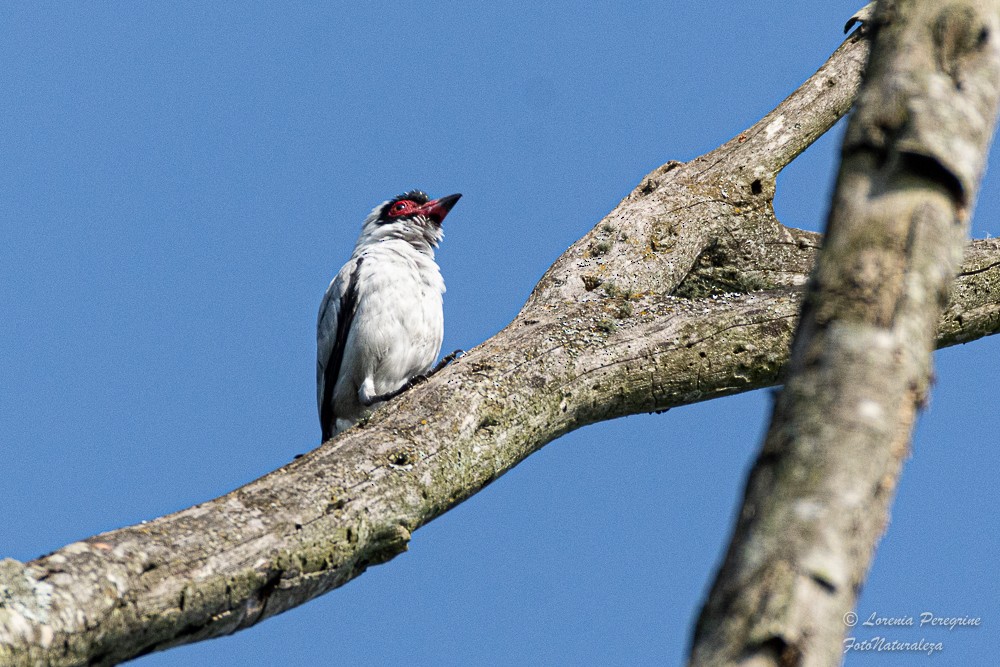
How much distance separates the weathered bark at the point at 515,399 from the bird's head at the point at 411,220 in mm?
2949

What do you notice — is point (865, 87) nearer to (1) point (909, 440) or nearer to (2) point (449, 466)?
(1) point (909, 440)

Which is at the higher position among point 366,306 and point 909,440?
point 366,306

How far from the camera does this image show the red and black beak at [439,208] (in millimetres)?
8594

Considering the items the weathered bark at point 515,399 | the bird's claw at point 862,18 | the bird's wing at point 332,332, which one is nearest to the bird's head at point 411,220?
the bird's wing at point 332,332

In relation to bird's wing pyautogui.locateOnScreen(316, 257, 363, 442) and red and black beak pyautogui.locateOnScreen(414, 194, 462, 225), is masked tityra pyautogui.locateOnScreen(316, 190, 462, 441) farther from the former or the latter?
red and black beak pyautogui.locateOnScreen(414, 194, 462, 225)

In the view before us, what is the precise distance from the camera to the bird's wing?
7.48 meters

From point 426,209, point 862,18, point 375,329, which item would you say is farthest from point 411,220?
point 862,18

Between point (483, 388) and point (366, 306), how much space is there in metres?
3.26

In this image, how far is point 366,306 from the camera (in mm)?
7277

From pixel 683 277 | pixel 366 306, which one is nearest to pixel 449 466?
pixel 683 277

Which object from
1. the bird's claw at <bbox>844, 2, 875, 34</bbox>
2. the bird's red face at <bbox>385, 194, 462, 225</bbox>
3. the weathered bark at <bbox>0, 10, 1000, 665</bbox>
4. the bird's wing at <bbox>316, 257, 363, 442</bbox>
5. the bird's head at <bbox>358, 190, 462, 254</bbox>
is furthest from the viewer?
the bird's red face at <bbox>385, 194, 462, 225</bbox>

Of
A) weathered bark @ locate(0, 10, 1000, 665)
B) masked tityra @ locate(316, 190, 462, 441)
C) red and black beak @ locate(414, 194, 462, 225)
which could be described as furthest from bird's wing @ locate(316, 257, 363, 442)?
weathered bark @ locate(0, 10, 1000, 665)

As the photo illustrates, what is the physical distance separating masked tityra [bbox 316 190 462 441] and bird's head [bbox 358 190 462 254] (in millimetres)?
222

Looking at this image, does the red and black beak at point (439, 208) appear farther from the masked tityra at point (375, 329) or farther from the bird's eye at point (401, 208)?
the masked tityra at point (375, 329)
